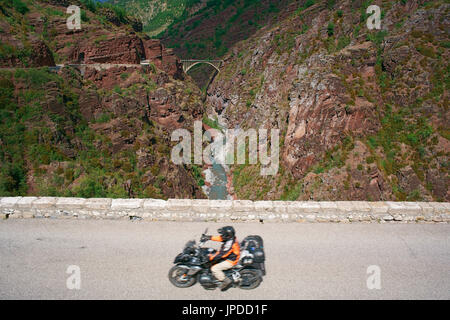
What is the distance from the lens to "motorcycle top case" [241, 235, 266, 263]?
6.64 meters

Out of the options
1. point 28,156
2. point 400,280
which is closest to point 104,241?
point 400,280

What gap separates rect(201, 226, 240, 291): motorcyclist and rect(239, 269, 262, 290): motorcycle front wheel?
0.85 ft

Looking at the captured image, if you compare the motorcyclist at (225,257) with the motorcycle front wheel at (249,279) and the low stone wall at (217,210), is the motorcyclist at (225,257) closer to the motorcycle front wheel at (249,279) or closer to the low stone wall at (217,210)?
the motorcycle front wheel at (249,279)

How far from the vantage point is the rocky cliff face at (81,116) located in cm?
2025

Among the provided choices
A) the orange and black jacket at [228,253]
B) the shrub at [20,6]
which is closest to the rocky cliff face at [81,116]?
the shrub at [20,6]

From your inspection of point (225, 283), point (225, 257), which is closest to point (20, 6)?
point (225, 257)

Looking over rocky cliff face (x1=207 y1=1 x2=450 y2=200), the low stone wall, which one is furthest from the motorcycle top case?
rocky cliff face (x1=207 y1=1 x2=450 y2=200)

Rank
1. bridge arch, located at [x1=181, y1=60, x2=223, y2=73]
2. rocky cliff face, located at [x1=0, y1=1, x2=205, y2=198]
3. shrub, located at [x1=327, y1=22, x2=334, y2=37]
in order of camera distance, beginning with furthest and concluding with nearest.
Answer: bridge arch, located at [x1=181, y1=60, x2=223, y2=73]
shrub, located at [x1=327, y1=22, x2=334, y2=37]
rocky cliff face, located at [x1=0, y1=1, x2=205, y2=198]

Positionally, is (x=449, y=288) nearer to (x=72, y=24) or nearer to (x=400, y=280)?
(x=400, y=280)

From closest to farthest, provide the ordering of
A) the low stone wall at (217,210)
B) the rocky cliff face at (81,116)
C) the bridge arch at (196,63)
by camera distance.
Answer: the low stone wall at (217,210) → the rocky cliff face at (81,116) → the bridge arch at (196,63)

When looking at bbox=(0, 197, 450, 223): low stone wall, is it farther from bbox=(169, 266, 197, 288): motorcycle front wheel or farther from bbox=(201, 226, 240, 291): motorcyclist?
bbox=(169, 266, 197, 288): motorcycle front wheel

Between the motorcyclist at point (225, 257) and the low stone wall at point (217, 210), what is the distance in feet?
7.08

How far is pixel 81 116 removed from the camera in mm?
26250

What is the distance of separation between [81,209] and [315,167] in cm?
2034
